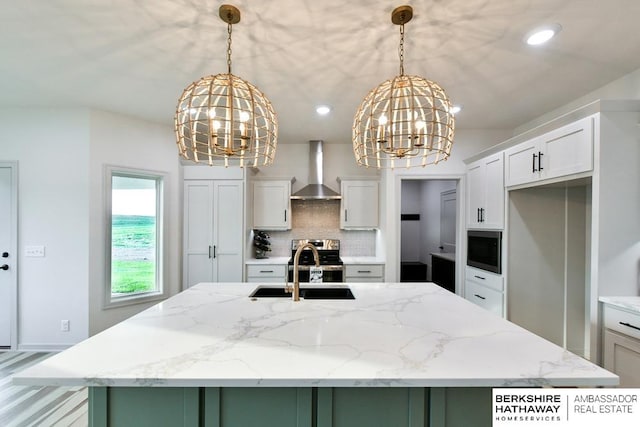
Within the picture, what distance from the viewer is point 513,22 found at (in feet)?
5.75

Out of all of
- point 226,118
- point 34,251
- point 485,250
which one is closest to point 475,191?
point 485,250

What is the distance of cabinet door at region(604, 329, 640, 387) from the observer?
1.79m

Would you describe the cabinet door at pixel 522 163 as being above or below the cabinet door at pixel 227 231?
above

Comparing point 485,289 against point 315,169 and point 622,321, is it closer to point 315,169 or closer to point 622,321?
point 622,321

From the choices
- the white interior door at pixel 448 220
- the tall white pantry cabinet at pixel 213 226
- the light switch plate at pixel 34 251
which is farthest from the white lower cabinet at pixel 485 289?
the light switch plate at pixel 34 251

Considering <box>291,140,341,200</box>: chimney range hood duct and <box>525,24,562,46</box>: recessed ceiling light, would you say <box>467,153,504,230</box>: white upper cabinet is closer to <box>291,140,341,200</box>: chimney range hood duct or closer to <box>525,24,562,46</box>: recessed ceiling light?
<box>525,24,562,46</box>: recessed ceiling light

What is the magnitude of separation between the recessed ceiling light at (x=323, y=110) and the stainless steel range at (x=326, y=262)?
5.25ft

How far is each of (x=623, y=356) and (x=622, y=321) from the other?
0.23 meters

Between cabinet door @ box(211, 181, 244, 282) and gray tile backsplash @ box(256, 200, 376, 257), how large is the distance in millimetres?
769

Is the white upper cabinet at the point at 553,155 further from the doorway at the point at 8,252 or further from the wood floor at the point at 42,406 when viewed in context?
the doorway at the point at 8,252

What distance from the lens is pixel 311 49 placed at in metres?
2.03

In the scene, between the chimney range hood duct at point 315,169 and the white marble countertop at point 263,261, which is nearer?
the white marble countertop at point 263,261

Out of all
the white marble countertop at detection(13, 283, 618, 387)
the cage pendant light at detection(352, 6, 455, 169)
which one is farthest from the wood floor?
the cage pendant light at detection(352, 6, 455, 169)

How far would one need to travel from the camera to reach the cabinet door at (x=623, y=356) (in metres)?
1.79
